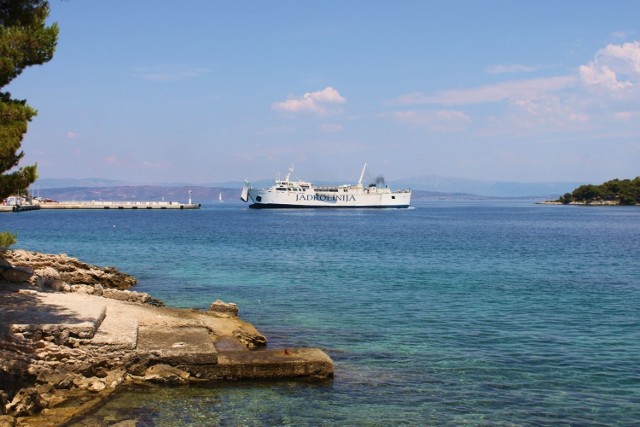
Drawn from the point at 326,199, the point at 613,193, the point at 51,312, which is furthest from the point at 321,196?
the point at 51,312

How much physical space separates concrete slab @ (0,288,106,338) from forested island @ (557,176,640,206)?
16437 centimetres

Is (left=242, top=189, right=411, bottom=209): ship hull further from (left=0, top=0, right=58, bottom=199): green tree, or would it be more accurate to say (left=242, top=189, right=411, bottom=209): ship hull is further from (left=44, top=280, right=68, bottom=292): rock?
(left=0, top=0, right=58, bottom=199): green tree

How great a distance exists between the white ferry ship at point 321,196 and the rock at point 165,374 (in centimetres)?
11598

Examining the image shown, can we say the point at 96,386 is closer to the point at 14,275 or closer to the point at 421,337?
the point at 14,275

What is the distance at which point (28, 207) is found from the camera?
399 feet

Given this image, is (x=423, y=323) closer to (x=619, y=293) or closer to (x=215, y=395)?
(x=215, y=395)

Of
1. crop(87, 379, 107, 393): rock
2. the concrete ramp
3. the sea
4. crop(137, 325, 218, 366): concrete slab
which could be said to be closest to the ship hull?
the sea

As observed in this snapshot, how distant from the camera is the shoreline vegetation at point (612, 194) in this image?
154m

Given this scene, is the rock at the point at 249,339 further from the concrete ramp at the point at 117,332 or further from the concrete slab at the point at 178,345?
the concrete ramp at the point at 117,332

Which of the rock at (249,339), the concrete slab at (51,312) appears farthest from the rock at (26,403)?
the rock at (249,339)

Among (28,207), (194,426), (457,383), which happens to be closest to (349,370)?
(457,383)

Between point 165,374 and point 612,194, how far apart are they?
17198 cm

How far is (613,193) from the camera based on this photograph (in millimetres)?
160625

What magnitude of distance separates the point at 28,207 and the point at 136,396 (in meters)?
126
